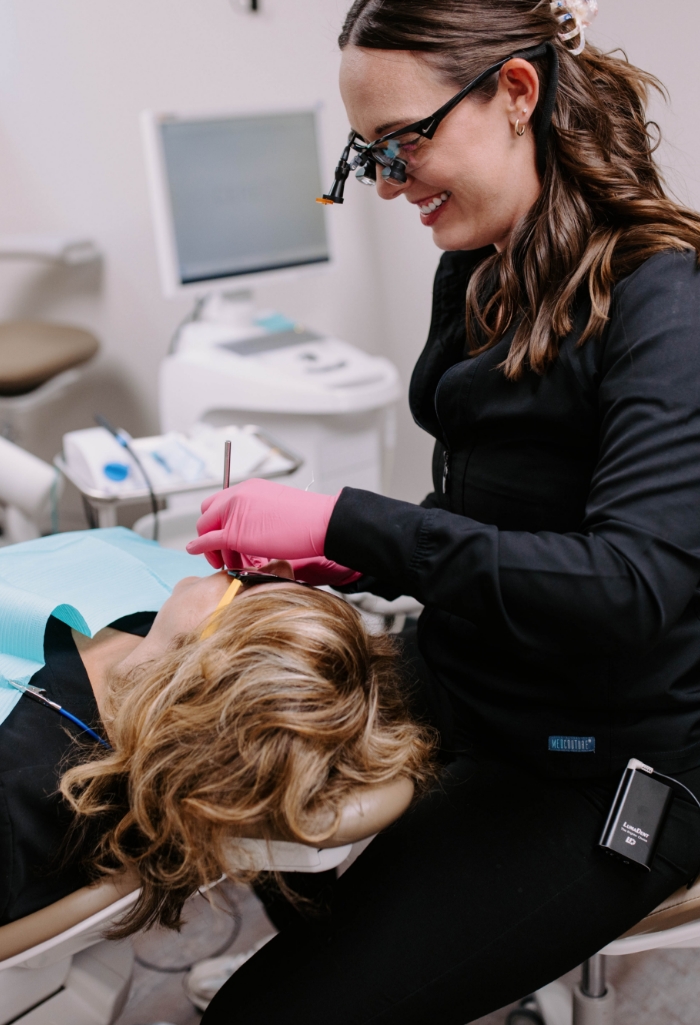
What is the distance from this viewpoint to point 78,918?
0.85m

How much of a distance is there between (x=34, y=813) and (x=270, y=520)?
380mm

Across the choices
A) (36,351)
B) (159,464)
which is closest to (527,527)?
(159,464)

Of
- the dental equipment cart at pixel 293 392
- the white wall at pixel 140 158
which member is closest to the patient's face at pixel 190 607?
the dental equipment cart at pixel 293 392

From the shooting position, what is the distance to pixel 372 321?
3.01 meters

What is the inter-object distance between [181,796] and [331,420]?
1.42m

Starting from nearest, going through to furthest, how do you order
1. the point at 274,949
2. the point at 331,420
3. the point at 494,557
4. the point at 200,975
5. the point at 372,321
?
the point at 494,557 < the point at 274,949 < the point at 200,975 < the point at 331,420 < the point at 372,321

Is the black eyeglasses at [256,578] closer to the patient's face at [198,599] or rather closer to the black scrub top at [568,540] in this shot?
the patient's face at [198,599]

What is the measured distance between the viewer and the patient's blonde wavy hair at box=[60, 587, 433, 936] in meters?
0.78

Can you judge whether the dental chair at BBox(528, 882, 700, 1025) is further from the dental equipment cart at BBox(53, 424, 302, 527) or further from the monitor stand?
the monitor stand

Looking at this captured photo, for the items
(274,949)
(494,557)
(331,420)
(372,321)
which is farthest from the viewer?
(372,321)

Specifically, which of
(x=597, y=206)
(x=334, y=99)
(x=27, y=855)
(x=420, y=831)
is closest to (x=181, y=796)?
(x=27, y=855)

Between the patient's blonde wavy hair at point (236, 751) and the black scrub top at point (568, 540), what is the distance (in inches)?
4.4

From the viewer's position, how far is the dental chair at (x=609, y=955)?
3.01 ft

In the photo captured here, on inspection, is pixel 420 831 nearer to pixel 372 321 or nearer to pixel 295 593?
pixel 295 593
